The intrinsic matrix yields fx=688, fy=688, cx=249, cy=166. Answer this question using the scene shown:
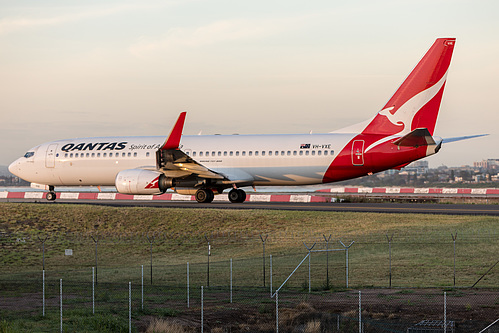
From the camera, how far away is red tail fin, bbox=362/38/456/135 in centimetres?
3756

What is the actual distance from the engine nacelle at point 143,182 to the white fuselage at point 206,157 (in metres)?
2.69

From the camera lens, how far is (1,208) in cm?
4038

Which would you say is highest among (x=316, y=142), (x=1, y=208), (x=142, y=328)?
(x=316, y=142)

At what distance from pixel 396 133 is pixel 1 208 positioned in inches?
916

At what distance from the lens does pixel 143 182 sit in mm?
40500

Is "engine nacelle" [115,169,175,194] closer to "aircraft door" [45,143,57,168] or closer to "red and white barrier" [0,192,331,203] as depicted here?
"aircraft door" [45,143,57,168]

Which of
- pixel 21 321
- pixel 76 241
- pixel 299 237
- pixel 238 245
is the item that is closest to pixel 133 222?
pixel 76 241

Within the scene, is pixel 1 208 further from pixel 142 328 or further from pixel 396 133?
pixel 142 328

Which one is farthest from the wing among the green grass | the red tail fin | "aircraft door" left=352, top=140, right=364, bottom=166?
the red tail fin

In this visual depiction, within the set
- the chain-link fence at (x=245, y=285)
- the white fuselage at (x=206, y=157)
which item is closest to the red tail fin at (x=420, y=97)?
the white fuselage at (x=206, y=157)

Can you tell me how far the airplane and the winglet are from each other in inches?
2.2

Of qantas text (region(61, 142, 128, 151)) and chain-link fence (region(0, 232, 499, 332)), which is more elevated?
qantas text (region(61, 142, 128, 151))

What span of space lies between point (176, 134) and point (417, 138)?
519 inches

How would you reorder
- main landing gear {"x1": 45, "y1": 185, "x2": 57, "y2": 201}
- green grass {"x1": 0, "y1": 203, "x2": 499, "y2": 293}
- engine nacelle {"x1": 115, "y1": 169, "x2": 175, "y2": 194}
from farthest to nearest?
main landing gear {"x1": 45, "y1": 185, "x2": 57, "y2": 201} < engine nacelle {"x1": 115, "y1": 169, "x2": 175, "y2": 194} < green grass {"x1": 0, "y1": 203, "x2": 499, "y2": 293}
